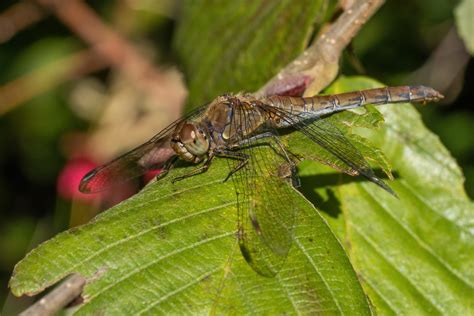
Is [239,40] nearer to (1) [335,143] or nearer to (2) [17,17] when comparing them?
(1) [335,143]

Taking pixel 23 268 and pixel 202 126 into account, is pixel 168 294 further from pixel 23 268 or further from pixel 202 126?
pixel 202 126

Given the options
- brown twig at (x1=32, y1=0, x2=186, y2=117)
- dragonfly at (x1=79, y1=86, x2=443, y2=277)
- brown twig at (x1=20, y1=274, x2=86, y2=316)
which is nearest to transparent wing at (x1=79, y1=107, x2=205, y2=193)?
dragonfly at (x1=79, y1=86, x2=443, y2=277)

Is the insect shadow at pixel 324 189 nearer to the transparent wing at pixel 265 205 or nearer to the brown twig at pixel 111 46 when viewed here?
the transparent wing at pixel 265 205

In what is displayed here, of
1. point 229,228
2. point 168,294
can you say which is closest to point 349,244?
point 229,228

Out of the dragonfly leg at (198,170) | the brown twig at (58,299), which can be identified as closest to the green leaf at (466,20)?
the dragonfly leg at (198,170)

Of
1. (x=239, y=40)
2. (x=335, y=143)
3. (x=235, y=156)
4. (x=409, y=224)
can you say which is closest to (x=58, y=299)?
(x=235, y=156)

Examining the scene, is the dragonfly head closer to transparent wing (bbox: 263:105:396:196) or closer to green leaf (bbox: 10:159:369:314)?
transparent wing (bbox: 263:105:396:196)
